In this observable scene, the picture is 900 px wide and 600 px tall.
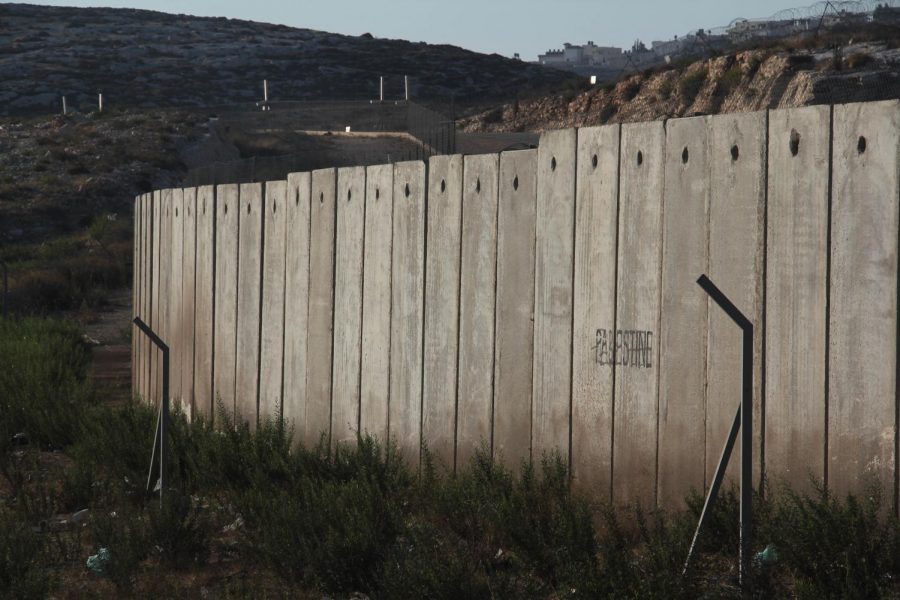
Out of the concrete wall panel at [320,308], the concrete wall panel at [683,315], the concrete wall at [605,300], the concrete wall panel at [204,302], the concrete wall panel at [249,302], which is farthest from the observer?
the concrete wall panel at [204,302]

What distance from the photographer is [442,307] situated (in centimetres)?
529

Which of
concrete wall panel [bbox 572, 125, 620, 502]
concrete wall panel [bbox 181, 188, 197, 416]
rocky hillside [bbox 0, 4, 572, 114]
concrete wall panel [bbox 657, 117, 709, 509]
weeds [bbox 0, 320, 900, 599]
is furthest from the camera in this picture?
rocky hillside [bbox 0, 4, 572, 114]

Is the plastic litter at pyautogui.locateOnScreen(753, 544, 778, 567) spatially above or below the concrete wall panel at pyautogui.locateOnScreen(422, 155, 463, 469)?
below

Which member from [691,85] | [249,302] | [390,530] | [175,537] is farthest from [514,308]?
[691,85]

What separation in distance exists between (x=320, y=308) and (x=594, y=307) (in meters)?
2.08

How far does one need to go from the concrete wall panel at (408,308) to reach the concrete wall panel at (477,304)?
299 mm

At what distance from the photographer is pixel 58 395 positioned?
8.22 meters

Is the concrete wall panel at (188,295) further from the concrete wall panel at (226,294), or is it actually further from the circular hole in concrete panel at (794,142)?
the circular hole in concrete panel at (794,142)

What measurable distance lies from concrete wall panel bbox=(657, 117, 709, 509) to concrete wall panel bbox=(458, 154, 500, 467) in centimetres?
100

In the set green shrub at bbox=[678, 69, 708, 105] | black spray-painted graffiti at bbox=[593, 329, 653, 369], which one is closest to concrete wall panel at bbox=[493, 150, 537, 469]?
black spray-painted graffiti at bbox=[593, 329, 653, 369]

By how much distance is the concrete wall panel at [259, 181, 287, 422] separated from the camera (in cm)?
658

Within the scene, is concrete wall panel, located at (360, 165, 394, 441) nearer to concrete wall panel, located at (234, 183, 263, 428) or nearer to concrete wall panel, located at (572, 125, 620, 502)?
concrete wall panel, located at (234, 183, 263, 428)

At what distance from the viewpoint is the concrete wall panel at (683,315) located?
4.07 m

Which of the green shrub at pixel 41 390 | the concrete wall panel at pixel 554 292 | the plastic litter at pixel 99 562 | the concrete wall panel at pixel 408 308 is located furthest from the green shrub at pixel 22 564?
the green shrub at pixel 41 390
